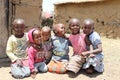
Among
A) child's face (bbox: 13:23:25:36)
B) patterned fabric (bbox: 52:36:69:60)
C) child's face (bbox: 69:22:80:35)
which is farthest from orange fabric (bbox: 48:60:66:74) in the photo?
child's face (bbox: 13:23:25:36)

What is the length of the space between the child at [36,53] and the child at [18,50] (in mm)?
92

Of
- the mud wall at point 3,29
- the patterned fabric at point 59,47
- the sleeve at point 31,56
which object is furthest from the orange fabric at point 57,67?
the mud wall at point 3,29

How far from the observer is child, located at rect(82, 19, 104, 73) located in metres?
5.84

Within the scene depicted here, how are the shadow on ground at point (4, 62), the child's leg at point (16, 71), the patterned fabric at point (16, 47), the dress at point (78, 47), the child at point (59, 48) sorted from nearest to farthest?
the child's leg at point (16, 71), the patterned fabric at point (16, 47), the dress at point (78, 47), the child at point (59, 48), the shadow on ground at point (4, 62)

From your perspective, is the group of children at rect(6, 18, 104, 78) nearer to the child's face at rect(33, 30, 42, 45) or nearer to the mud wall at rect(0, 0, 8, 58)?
the child's face at rect(33, 30, 42, 45)

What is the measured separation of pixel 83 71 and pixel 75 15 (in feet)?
12.4

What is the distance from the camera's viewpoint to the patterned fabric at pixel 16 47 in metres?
5.77

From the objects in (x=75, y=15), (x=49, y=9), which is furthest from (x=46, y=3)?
(x=75, y=15)

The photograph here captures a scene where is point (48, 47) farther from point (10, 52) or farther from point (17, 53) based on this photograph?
point (10, 52)

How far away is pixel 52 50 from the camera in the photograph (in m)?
6.09

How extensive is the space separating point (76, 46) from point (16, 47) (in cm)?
97

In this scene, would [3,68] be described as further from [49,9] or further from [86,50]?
[49,9]

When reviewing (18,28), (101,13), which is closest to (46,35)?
(18,28)

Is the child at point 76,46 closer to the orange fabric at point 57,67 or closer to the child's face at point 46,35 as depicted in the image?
the orange fabric at point 57,67
